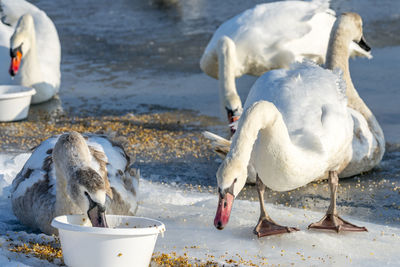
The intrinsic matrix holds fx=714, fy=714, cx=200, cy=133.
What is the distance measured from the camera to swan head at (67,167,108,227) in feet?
12.2

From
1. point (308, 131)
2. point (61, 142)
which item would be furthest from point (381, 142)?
point (61, 142)

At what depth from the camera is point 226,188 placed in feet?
11.8

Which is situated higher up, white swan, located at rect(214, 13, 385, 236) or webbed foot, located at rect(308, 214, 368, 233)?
white swan, located at rect(214, 13, 385, 236)

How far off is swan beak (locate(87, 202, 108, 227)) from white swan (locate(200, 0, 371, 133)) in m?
4.37

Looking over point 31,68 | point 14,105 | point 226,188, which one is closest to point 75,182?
point 226,188

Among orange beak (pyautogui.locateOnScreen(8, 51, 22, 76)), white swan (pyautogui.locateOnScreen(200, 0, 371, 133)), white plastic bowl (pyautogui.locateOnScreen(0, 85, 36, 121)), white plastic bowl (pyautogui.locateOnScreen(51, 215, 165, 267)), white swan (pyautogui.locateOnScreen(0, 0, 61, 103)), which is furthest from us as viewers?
white swan (pyautogui.locateOnScreen(0, 0, 61, 103))

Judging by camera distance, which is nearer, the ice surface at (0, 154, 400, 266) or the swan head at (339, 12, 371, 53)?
the ice surface at (0, 154, 400, 266)

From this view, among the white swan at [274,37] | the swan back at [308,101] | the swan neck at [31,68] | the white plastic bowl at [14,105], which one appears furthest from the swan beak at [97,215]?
the swan neck at [31,68]

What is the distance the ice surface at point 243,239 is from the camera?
157 inches

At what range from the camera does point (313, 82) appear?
5.09m

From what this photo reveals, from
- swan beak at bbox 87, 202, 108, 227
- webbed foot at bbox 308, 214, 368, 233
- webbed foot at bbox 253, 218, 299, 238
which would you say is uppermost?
swan beak at bbox 87, 202, 108, 227

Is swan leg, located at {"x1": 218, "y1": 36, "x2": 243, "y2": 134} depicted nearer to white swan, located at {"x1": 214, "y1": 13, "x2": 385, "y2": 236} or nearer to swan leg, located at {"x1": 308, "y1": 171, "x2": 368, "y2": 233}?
white swan, located at {"x1": 214, "y1": 13, "x2": 385, "y2": 236}

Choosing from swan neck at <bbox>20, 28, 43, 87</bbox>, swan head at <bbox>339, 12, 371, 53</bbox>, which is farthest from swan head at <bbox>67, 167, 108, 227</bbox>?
swan neck at <bbox>20, 28, 43, 87</bbox>

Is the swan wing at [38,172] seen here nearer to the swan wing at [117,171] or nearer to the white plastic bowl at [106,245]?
the swan wing at [117,171]
